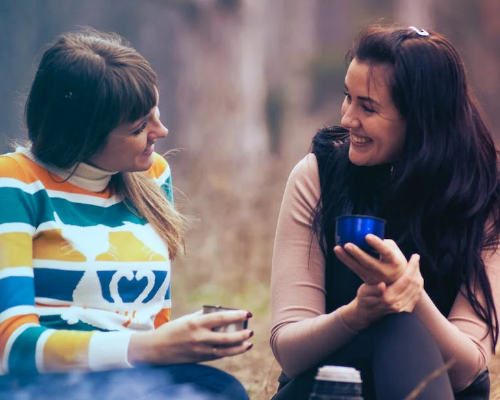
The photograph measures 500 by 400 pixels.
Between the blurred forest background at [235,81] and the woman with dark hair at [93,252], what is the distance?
292 cm

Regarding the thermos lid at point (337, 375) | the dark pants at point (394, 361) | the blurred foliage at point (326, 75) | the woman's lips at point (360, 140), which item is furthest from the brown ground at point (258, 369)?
the blurred foliage at point (326, 75)

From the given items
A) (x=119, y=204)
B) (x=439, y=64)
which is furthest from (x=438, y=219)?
(x=119, y=204)

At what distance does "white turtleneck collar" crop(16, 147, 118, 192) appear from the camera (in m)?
2.06

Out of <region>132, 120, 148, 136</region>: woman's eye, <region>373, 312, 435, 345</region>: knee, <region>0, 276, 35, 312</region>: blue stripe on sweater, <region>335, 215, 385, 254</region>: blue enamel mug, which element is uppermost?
<region>132, 120, 148, 136</region>: woman's eye

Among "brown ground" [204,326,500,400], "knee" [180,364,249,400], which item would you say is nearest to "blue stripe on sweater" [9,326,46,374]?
"knee" [180,364,249,400]

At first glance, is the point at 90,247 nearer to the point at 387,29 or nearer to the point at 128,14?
the point at 387,29

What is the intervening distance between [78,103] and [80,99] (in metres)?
0.01

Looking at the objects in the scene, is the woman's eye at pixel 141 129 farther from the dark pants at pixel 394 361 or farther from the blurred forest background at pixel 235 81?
the blurred forest background at pixel 235 81

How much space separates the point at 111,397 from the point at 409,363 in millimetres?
621

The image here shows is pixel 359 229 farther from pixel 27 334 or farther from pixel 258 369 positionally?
pixel 258 369

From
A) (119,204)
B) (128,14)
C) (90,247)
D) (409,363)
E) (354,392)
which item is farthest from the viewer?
(128,14)

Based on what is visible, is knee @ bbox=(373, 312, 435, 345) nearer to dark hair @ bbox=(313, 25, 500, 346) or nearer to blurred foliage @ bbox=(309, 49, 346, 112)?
dark hair @ bbox=(313, 25, 500, 346)

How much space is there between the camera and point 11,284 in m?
1.88

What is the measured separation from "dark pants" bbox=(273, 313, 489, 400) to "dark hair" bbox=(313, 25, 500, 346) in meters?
0.29
